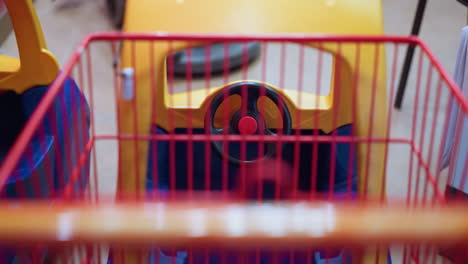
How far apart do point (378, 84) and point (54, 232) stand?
95 centimetres

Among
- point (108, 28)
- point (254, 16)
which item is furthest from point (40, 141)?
point (108, 28)

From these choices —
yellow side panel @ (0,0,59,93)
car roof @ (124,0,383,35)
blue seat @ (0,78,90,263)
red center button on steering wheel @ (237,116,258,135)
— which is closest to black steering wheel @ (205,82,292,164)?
red center button on steering wheel @ (237,116,258,135)

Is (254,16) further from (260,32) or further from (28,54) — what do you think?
(28,54)

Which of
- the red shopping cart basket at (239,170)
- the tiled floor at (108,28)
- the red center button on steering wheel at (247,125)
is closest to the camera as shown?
the red shopping cart basket at (239,170)

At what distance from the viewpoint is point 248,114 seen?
1262 millimetres

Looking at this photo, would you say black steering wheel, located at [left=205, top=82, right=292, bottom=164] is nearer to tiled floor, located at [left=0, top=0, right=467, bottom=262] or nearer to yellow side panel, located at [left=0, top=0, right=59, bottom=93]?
yellow side panel, located at [left=0, top=0, right=59, bottom=93]

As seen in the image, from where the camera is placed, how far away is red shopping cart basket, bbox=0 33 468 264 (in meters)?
0.47

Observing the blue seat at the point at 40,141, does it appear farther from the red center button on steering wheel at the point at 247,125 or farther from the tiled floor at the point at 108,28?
the tiled floor at the point at 108,28

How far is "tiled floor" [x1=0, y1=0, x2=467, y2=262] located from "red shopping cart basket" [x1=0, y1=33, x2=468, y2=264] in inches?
11.2

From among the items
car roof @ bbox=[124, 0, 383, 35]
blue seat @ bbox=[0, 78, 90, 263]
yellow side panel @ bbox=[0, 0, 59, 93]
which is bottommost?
blue seat @ bbox=[0, 78, 90, 263]

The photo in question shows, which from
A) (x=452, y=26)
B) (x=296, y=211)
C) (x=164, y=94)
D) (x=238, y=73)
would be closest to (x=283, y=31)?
(x=164, y=94)

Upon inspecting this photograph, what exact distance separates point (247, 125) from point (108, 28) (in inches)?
83.4

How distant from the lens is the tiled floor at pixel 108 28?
2.18 m

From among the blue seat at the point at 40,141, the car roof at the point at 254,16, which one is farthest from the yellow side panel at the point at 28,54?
the car roof at the point at 254,16
